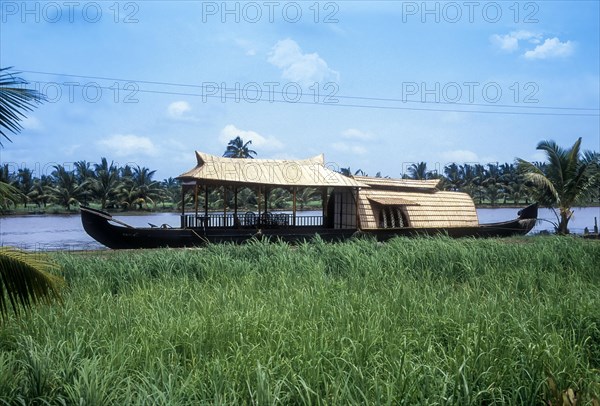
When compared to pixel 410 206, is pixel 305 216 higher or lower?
lower

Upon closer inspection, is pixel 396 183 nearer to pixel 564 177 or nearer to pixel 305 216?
pixel 305 216

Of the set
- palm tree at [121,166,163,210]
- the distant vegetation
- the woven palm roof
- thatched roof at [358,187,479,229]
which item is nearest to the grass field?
thatched roof at [358,187,479,229]

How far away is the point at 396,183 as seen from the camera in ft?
58.0

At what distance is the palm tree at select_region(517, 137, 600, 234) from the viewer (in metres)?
18.4

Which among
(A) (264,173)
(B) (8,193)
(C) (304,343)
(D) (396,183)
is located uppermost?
(A) (264,173)

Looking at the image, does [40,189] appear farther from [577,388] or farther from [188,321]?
[577,388]

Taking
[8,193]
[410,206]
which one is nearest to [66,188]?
[410,206]

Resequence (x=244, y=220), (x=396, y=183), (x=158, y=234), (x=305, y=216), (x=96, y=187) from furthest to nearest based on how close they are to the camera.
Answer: (x=96, y=187) → (x=396, y=183) → (x=305, y=216) → (x=244, y=220) → (x=158, y=234)

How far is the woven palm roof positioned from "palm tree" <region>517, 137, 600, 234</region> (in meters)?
3.44

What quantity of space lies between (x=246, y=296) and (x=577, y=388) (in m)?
3.39

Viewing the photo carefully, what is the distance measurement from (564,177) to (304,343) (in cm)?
1736

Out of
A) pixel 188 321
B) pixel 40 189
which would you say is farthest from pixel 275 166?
pixel 40 189

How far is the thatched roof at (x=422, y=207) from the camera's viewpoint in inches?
650

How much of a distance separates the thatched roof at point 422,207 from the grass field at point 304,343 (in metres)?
8.78
